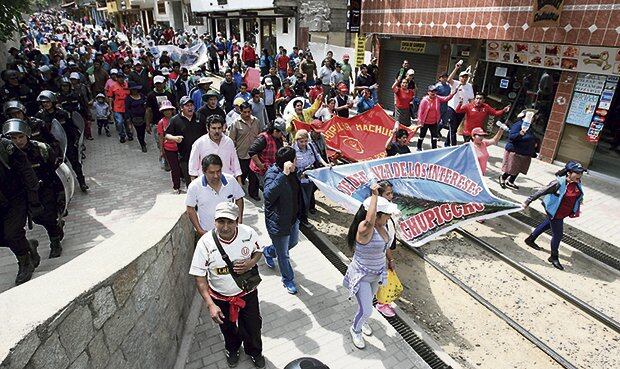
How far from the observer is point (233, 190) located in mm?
4473

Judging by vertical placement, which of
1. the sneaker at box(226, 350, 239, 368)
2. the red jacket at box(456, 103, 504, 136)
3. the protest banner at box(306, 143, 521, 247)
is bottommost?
the sneaker at box(226, 350, 239, 368)

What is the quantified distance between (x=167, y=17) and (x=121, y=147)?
35125 mm

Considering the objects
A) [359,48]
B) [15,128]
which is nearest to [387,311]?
[15,128]

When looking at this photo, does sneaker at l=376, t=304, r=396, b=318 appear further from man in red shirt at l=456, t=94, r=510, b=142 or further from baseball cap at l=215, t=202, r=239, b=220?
man in red shirt at l=456, t=94, r=510, b=142

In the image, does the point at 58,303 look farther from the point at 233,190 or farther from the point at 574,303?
the point at 574,303

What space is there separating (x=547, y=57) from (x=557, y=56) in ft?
0.89

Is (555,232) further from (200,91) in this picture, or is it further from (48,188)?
(48,188)

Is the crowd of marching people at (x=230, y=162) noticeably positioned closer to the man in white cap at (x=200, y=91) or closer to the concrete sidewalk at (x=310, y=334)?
the man in white cap at (x=200, y=91)

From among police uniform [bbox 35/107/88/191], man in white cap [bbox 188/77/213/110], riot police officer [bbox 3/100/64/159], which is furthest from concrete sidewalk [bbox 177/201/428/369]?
man in white cap [bbox 188/77/213/110]

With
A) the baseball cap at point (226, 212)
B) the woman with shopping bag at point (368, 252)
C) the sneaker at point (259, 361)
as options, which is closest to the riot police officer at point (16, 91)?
the baseball cap at point (226, 212)

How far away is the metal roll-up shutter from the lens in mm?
13516

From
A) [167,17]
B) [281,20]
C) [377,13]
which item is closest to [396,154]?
[377,13]

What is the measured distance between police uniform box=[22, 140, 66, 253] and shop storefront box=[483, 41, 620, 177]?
35.8ft

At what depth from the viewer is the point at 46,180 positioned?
18.2 feet
